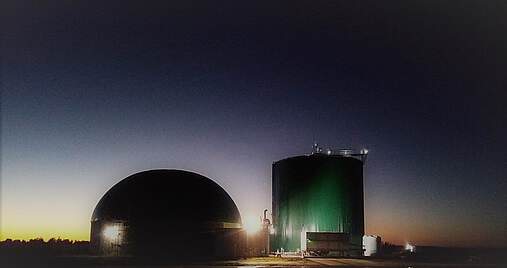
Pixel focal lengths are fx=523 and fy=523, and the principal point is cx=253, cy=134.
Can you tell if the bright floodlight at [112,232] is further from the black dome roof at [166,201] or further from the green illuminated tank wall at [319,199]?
the green illuminated tank wall at [319,199]

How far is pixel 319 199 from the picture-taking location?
181 ft

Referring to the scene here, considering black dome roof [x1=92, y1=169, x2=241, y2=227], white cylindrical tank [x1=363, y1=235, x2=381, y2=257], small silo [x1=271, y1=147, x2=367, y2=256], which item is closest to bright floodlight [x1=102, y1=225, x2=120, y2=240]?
black dome roof [x1=92, y1=169, x2=241, y2=227]

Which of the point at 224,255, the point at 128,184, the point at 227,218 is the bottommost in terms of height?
the point at 224,255

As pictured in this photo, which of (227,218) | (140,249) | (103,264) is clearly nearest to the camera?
(103,264)

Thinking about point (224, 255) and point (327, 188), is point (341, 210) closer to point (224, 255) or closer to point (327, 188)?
point (327, 188)

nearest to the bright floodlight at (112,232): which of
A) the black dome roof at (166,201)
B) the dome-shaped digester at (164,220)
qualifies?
the dome-shaped digester at (164,220)

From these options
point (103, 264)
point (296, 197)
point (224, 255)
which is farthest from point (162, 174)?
point (296, 197)

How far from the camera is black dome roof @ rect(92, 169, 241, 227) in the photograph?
135ft

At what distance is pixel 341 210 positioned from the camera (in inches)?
2156

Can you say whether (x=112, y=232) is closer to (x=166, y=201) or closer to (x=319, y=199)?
(x=166, y=201)

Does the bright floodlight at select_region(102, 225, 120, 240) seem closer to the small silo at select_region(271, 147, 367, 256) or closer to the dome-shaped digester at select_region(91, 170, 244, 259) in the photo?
the dome-shaped digester at select_region(91, 170, 244, 259)

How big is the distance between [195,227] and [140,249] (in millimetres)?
4532

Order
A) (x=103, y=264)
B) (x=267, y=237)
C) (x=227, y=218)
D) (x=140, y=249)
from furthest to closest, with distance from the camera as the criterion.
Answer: (x=267, y=237)
(x=227, y=218)
(x=140, y=249)
(x=103, y=264)

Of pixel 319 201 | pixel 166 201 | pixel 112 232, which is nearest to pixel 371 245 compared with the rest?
pixel 319 201
